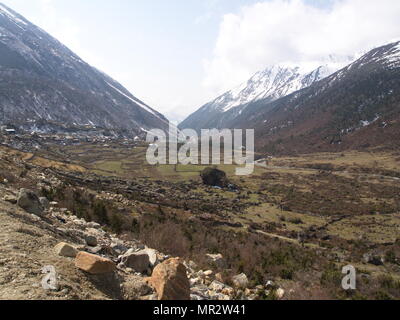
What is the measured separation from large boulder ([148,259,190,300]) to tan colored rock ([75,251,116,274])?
43.3 inches

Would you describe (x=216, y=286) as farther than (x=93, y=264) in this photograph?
Yes

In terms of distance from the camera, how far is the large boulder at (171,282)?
7449 millimetres

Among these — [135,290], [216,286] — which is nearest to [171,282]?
[135,290]

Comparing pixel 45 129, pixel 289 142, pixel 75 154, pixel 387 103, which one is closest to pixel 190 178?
pixel 75 154

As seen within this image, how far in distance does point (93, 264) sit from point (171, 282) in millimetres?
1780

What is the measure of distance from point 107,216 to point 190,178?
6503 cm

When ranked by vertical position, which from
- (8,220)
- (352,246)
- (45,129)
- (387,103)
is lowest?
(352,246)

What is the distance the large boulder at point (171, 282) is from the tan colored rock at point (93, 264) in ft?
3.61

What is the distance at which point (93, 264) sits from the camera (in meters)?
7.21

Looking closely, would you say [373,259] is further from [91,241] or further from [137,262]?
[91,241]

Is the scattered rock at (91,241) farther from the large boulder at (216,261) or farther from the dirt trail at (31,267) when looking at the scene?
the large boulder at (216,261)

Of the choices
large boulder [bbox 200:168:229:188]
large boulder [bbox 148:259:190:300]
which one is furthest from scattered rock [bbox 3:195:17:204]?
large boulder [bbox 200:168:229:188]
